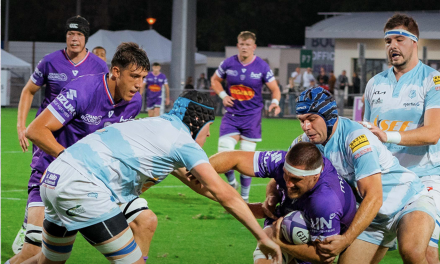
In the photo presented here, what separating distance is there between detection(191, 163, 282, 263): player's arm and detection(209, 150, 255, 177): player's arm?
68 centimetres

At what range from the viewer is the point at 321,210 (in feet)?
15.2

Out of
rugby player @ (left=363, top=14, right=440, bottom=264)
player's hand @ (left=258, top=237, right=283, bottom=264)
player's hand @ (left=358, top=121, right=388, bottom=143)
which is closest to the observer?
player's hand @ (left=258, top=237, right=283, bottom=264)

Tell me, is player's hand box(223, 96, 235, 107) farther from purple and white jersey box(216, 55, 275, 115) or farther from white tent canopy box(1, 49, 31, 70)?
white tent canopy box(1, 49, 31, 70)

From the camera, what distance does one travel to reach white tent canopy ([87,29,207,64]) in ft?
113

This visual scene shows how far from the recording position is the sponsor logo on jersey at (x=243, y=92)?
439 inches

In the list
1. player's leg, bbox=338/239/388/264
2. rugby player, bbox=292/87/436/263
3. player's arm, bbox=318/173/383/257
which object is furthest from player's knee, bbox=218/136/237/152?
player's arm, bbox=318/173/383/257

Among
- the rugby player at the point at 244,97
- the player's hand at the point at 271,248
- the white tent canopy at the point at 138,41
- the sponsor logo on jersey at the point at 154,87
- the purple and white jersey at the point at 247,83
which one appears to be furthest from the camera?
the white tent canopy at the point at 138,41

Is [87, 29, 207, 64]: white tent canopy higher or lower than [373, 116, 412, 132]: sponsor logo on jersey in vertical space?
higher

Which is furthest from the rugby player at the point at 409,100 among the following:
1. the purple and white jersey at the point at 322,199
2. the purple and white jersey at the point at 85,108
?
the purple and white jersey at the point at 85,108

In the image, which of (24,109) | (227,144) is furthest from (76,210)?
(227,144)

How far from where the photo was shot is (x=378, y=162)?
4.82m

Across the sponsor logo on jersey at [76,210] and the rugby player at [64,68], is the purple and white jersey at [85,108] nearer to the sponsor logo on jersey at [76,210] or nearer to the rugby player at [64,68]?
the sponsor logo on jersey at [76,210]

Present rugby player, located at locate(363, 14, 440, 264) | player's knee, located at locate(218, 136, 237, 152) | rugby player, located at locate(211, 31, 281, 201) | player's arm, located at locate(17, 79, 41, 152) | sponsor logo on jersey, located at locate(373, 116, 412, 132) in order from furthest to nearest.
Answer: rugby player, located at locate(211, 31, 281, 201)
player's knee, located at locate(218, 136, 237, 152)
player's arm, located at locate(17, 79, 41, 152)
sponsor logo on jersey, located at locate(373, 116, 412, 132)
rugby player, located at locate(363, 14, 440, 264)

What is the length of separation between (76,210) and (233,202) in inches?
41.4
